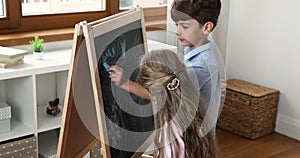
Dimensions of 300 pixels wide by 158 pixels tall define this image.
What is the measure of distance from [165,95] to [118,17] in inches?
16.0

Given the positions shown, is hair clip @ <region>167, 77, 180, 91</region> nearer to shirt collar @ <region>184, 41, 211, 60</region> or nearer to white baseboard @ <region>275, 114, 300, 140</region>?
shirt collar @ <region>184, 41, 211, 60</region>

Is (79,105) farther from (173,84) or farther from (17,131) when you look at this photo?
(17,131)

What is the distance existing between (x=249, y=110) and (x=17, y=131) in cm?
173

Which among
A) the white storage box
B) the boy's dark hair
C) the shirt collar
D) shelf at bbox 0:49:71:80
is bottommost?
the white storage box

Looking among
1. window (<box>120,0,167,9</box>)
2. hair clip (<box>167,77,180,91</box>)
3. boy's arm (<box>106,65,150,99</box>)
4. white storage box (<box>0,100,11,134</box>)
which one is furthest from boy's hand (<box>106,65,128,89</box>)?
window (<box>120,0,167,9</box>)

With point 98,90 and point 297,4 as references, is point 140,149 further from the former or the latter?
point 297,4

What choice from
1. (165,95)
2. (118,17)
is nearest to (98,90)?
(165,95)

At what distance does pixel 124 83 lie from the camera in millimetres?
1357

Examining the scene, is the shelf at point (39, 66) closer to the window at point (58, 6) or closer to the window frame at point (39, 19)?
the window frame at point (39, 19)

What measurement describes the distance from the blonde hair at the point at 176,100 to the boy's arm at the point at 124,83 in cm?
3

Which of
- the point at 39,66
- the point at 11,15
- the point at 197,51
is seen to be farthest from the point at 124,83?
the point at 11,15

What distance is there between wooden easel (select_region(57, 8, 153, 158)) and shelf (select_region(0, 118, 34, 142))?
736 millimetres

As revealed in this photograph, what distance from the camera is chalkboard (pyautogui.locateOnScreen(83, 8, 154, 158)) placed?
1347mm

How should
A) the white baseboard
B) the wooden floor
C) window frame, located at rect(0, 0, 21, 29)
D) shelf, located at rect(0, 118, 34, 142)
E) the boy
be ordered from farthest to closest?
1. the white baseboard
2. the wooden floor
3. window frame, located at rect(0, 0, 21, 29)
4. shelf, located at rect(0, 118, 34, 142)
5. the boy
